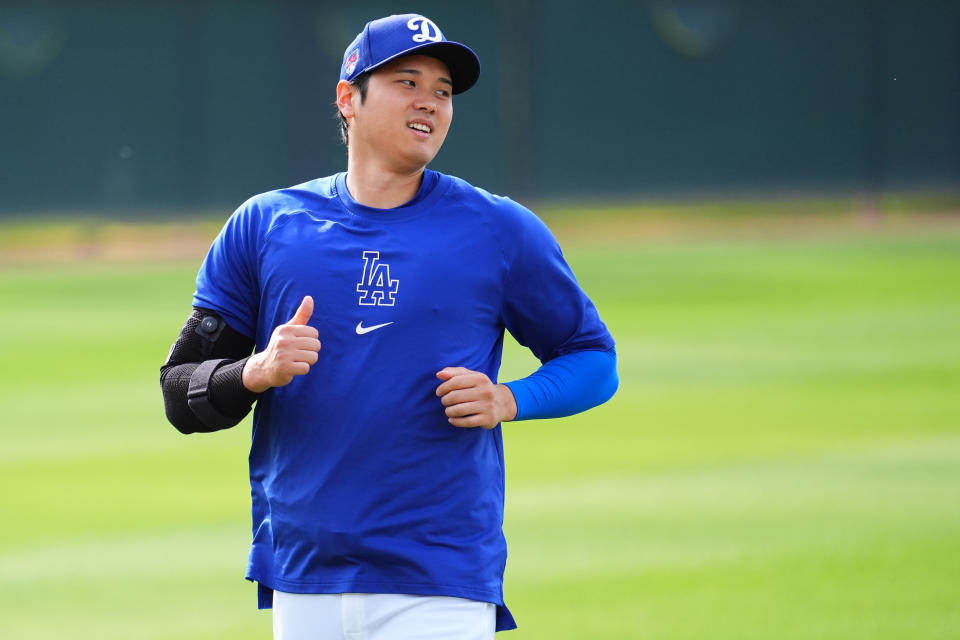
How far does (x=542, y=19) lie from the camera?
83.3 ft

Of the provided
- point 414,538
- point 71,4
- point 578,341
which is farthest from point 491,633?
point 71,4

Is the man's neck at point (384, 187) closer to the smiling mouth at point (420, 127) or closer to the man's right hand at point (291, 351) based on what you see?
the smiling mouth at point (420, 127)

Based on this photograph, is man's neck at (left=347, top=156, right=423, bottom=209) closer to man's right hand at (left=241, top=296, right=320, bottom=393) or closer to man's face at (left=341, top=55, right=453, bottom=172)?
man's face at (left=341, top=55, right=453, bottom=172)

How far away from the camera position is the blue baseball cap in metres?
3.47

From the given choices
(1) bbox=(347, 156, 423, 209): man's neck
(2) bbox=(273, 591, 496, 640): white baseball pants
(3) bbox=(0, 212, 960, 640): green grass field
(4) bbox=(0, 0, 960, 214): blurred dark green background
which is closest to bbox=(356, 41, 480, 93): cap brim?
(1) bbox=(347, 156, 423, 209): man's neck

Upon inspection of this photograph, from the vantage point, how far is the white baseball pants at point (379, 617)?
11.0 ft

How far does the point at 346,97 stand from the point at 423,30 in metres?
0.29

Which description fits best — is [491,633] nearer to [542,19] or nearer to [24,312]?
[24,312]

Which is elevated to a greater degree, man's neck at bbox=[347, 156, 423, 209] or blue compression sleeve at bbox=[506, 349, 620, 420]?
man's neck at bbox=[347, 156, 423, 209]

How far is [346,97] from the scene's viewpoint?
367cm

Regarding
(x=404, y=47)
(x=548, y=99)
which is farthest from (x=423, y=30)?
(x=548, y=99)

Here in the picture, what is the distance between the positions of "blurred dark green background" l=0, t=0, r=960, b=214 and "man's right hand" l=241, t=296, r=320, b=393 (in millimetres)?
22035

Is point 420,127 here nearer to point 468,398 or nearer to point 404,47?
point 404,47

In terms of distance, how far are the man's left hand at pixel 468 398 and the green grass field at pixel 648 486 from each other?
11.0 ft
